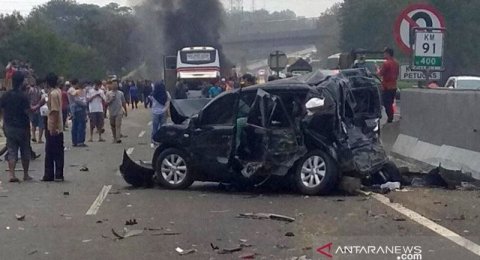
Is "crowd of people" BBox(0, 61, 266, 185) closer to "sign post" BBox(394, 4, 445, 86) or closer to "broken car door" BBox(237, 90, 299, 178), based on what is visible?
"broken car door" BBox(237, 90, 299, 178)

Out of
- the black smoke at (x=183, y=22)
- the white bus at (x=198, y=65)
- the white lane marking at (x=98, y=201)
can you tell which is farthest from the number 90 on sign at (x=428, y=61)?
the black smoke at (x=183, y=22)

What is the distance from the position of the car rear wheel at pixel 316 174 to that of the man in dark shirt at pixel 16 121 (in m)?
5.03

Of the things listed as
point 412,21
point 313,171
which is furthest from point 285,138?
point 412,21

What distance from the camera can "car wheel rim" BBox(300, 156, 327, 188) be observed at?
49.0ft

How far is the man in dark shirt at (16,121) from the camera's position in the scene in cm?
1748

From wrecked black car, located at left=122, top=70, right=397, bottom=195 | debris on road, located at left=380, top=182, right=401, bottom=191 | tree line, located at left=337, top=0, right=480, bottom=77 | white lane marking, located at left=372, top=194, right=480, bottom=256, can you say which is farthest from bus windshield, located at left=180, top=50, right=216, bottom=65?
white lane marking, located at left=372, top=194, right=480, bottom=256

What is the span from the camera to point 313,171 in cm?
1504

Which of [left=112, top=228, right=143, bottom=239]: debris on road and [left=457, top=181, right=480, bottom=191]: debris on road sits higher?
[left=112, top=228, right=143, bottom=239]: debris on road

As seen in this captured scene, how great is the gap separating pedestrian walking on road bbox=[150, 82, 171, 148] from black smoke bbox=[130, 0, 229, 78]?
124 feet

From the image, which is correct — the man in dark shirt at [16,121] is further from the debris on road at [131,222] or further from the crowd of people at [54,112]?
the debris on road at [131,222]

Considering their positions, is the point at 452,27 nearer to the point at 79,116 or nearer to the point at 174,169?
the point at 79,116

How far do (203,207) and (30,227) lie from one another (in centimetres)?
259

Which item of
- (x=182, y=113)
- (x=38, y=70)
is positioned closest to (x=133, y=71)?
(x=38, y=70)

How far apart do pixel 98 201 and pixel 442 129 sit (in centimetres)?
593
